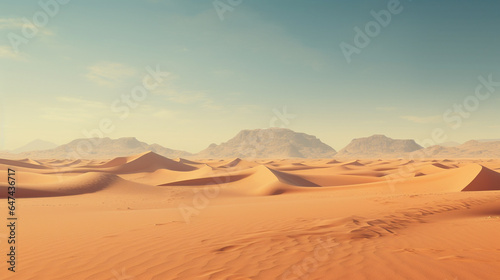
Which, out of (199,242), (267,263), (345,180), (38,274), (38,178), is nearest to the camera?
(38,274)

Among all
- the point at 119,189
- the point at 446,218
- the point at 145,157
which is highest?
the point at 145,157

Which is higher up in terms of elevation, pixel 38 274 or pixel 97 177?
pixel 97 177

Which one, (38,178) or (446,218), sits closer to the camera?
(446,218)

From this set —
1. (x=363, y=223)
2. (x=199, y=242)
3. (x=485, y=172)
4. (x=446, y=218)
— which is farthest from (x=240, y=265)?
(x=485, y=172)

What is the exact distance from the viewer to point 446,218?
8.36 metres

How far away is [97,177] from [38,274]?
20730 millimetres

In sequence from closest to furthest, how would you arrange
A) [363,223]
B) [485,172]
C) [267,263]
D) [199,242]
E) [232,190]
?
[267,263], [199,242], [363,223], [485,172], [232,190]

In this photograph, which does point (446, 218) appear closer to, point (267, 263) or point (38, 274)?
point (267, 263)
